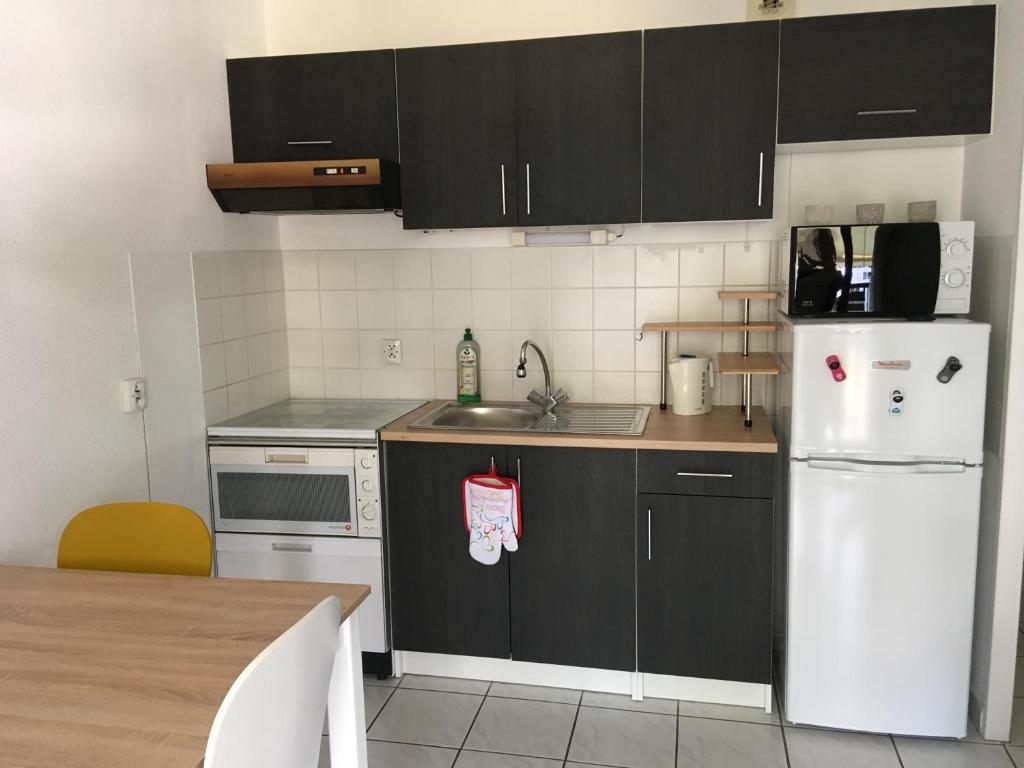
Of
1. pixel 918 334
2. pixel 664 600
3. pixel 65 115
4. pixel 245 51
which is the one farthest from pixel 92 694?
pixel 245 51

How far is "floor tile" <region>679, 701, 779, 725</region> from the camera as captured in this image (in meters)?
2.66

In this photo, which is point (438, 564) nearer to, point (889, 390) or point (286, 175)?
point (286, 175)

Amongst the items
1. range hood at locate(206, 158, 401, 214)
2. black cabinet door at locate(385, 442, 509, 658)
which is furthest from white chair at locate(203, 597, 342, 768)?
range hood at locate(206, 158, 401, 214)

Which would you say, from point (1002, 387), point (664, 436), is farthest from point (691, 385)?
point (1002, 387)

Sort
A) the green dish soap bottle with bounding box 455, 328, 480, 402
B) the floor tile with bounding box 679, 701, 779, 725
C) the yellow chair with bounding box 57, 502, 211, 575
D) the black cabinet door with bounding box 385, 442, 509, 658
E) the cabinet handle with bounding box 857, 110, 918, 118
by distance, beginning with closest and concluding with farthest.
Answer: the yellow chair with bounding box 57, 502, 211, 575 → the cabinet handle with bounding box 857, 110, 918, 118 → the floor tile with bounding box 679, 701, 779, 725 → the black cabinet door with bounding box 385, 442, 509, 658 → the green dish soap bottle with bounding box 455, 328, 480, 402

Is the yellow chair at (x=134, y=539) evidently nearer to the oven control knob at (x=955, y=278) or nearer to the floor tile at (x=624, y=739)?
the floor tile at (x=624, y=739)

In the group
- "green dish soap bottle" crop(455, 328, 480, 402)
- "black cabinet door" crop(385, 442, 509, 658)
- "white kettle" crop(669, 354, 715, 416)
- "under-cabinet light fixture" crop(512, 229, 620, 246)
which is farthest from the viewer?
"green dish soap bottle" crop(455, 328, 480, 402)

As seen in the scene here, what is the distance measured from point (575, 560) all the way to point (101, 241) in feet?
5.55

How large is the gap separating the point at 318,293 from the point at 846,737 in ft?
7.94

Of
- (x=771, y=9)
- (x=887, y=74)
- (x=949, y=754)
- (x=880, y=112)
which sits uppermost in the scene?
(x=771, y=9)

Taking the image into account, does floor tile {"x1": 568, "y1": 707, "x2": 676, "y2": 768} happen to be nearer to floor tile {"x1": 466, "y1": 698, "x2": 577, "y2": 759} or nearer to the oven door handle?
floor tile {"x1": 466, "y1": 698, "x2": 577, "y2": 759}

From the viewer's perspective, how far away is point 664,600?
8.81 feet

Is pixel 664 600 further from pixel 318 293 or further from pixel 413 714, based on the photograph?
pixel 318 293

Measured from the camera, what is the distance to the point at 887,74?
2.55m
